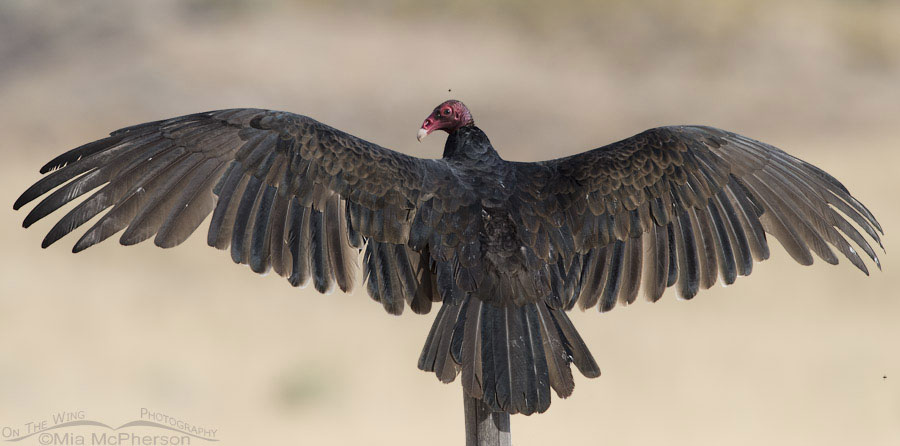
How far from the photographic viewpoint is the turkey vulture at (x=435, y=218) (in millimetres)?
3857

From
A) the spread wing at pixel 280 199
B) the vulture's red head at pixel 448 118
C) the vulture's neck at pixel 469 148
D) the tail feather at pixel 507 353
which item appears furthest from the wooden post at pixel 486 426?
the vulture's red head at pixel 448 118

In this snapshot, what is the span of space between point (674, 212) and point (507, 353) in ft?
3.79

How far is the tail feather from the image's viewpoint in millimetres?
3615

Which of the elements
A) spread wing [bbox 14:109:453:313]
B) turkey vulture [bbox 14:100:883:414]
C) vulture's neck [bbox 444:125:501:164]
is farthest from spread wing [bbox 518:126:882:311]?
spread wing [bbox 14:109:453:313]

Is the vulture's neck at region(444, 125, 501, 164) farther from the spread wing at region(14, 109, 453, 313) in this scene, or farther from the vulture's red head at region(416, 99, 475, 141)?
the spread wing at region(14, 109, 453, 313)

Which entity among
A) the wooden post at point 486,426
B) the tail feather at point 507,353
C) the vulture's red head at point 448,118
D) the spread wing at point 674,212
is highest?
the vulture's red head at point 448,118

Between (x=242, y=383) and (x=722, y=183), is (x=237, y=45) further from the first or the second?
(x=722, y=183)

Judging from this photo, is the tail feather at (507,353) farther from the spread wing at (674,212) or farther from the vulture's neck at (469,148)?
the vulture's neck at (469,148)

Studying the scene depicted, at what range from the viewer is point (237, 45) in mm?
14289

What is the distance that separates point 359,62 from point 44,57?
4014 millimetres

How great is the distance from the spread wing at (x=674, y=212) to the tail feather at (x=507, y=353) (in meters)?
0.29

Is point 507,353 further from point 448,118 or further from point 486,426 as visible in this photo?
point 448,118

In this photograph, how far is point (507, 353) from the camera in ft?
12.1

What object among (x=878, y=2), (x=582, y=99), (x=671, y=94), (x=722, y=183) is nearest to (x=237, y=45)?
(x=582, y=99)
